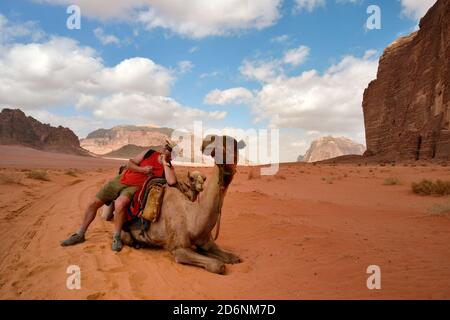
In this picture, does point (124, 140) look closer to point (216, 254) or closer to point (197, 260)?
point (216, 254)

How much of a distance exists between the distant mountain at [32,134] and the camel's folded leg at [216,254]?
10461cm

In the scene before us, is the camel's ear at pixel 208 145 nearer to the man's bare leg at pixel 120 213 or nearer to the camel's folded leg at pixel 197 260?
the camel's folded leg at pixel 197 260

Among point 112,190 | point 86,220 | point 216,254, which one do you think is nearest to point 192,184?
point 216,254

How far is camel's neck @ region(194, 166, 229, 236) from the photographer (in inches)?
201

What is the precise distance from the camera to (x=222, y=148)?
15.8ft

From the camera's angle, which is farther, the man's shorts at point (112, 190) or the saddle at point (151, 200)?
the man's shorts at point (112, 190)

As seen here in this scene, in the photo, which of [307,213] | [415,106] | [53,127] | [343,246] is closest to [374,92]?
[415,106]

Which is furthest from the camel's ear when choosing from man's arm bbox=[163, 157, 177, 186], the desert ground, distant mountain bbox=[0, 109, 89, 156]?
distant mountain bbox=[0, 109, 89, 156]

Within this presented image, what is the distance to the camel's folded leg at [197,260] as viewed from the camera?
4.98m

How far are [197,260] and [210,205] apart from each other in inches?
33.0

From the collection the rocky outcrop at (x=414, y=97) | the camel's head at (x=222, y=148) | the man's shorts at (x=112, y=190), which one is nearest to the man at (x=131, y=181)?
the man's shorts at (x=112, y=190)

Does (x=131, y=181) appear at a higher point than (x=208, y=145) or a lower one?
lower

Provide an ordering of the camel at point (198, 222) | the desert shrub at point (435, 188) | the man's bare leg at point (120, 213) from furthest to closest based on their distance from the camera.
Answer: the desert shrub at point (435, 188) < the man's bare leg at point (120, 213) < the camel at point (198, 222)
